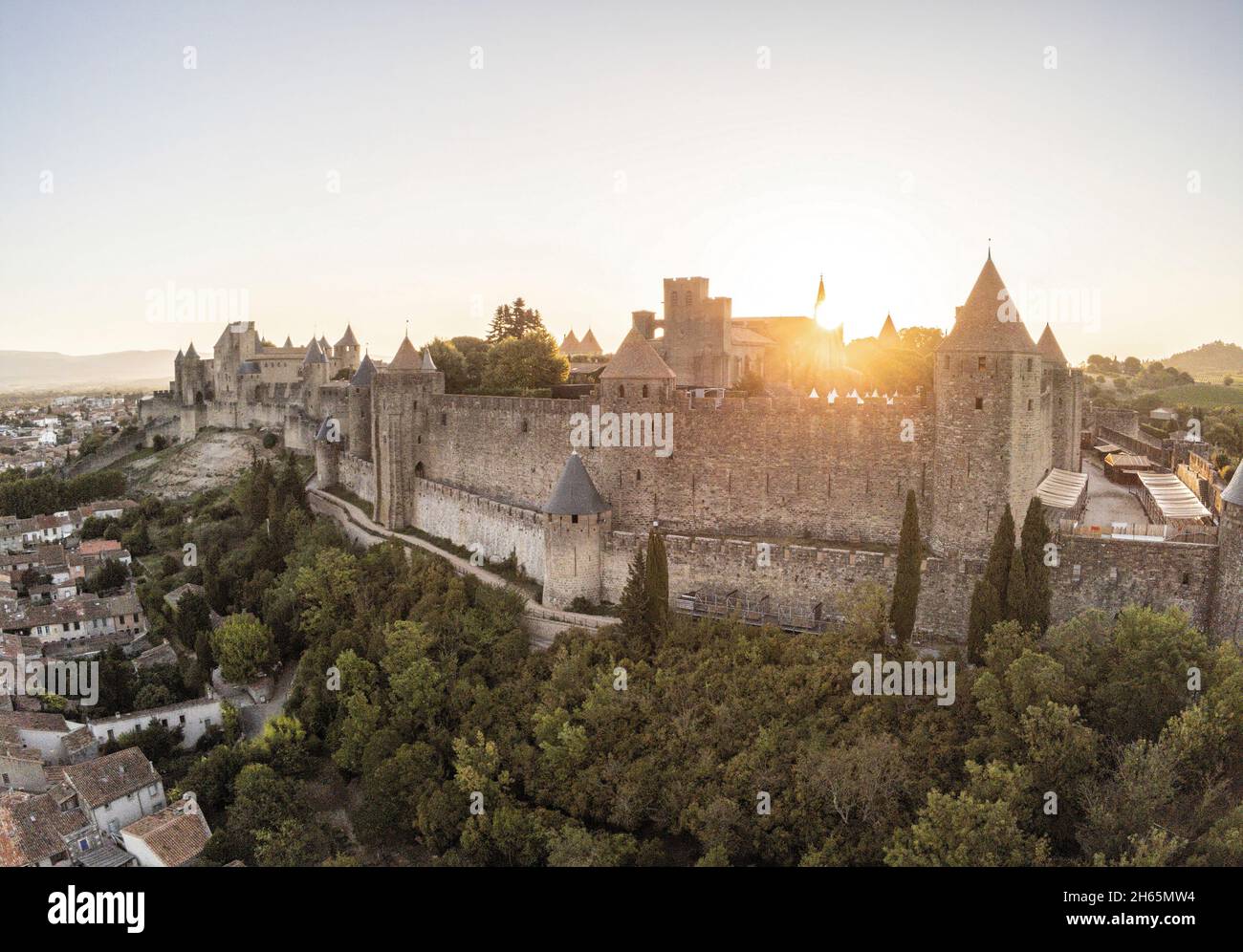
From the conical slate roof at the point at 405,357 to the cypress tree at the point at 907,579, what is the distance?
792 inches

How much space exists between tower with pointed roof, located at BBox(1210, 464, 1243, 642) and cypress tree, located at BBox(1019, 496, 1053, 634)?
301cm

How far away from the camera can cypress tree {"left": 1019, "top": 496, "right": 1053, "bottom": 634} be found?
1838 cm

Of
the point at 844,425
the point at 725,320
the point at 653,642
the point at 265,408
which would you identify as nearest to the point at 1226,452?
the point at 725,320

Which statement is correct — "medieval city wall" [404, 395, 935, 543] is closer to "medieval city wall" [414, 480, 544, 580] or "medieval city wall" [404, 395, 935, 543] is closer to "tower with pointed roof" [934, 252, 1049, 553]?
"tower with pointed roof" [934, 252, 1049, 553]

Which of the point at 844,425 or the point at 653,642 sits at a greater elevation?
the point at 844,425

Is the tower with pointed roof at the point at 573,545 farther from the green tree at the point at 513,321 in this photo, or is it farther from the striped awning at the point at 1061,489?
the green tree at the point at 513,321

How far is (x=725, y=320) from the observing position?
3609 centimetres

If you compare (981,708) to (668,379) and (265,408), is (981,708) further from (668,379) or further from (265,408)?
(265,408)

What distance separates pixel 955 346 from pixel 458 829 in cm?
1489

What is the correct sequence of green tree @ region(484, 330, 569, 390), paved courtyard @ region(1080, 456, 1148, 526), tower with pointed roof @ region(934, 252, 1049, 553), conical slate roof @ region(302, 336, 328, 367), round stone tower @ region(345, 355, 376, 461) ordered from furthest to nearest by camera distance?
conical slate roof @ region(302, 336, 328, 367)
round stone tower @ region(345, 355, 376, 461)
green tree @ region(484, 330, 569, 390)
paved courtyard @ region(1080, 456, 1148, 526)
tower with pointed roof @ region(934, 252, 1049, 553)

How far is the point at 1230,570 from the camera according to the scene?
690 inches

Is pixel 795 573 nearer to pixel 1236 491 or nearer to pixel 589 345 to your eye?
pixel 1236 491

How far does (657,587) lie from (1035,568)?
8.02 meters

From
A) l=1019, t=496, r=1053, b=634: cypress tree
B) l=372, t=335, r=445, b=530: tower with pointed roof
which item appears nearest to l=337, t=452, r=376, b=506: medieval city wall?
l=372, t=335, r=445, b=530: tower with pointed roof
